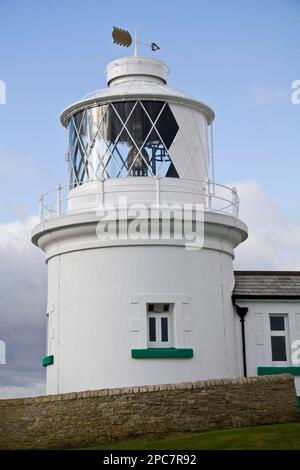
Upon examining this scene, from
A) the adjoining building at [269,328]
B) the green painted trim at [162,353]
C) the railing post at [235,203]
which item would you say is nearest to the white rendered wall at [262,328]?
the adjoining building at [269,328]

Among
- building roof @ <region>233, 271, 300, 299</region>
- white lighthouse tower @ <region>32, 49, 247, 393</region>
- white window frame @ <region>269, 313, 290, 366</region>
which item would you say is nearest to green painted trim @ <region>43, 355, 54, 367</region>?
white lighthouse tower @ <region>32, 49, 247, 393</region>

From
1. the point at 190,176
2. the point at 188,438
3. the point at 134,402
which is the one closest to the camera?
the point at 188,438

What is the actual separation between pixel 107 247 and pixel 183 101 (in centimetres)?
407

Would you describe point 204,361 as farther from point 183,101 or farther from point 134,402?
point 183,101

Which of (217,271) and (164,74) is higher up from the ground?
(164,74)

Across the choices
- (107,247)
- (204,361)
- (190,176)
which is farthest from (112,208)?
(204,361)

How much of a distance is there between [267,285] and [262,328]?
115 cm

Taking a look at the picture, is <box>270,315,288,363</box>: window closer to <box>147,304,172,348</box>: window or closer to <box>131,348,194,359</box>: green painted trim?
<box>131,348,194,359</box>: green painted trim

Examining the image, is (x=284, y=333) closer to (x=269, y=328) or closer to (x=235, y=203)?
(x=269, y=328)

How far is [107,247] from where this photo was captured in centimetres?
2145

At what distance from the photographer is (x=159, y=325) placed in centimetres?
2128

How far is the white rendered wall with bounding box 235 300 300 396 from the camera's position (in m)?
22.4

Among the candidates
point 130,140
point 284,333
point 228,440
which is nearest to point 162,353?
point 284,333

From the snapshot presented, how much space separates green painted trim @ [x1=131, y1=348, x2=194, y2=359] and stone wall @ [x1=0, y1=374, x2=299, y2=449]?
2.18 meters
